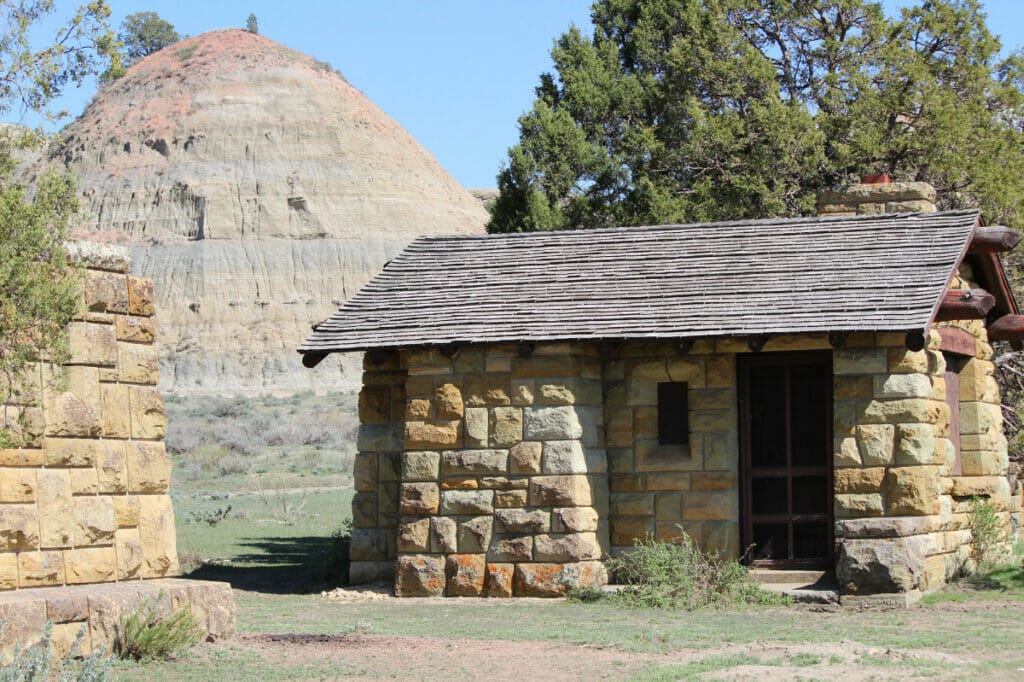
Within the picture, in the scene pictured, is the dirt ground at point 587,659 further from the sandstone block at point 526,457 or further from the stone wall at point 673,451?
the stone wall at point 673,451

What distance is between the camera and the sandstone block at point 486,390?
1361 cm

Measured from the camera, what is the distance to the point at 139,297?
9.55 m

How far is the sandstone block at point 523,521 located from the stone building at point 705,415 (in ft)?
0.05

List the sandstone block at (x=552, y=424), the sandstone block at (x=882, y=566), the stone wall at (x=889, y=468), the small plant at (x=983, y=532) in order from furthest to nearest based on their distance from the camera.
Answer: the small plant at (x=983, y=532)
the sandstone block at (x=552, y=424)
the stone wall at (x=889, y=468)
the sandstone block at (x=882, y=566)

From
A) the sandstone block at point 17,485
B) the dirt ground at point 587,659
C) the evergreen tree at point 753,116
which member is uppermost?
the evergreen tree at point 753,116

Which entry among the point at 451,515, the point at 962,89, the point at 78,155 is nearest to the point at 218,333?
the point at 78,155

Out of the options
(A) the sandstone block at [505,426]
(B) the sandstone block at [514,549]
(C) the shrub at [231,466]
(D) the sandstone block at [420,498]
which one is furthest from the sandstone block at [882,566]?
(C) the shrub at [231,466]

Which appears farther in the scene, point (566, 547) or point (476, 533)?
point (476, 533)

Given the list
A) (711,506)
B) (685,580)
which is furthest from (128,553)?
(711,506)

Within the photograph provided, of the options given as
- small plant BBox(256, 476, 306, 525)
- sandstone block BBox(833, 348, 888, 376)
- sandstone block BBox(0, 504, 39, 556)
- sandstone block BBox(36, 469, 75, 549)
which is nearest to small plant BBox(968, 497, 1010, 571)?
sandstone block BBox(833, 348, 888, 376)

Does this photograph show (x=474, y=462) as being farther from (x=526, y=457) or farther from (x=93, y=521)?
(x=93, y=521)

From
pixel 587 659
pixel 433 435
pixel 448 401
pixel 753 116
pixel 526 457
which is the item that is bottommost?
pixel 587 659

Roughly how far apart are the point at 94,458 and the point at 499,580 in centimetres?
529

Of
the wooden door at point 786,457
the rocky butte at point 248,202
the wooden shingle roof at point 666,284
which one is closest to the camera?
the wooden shingle roof at point 666,284
